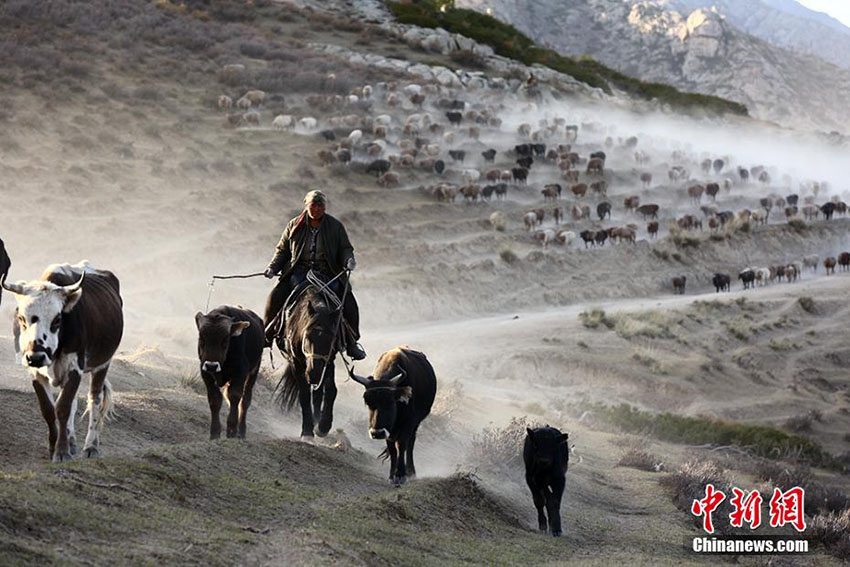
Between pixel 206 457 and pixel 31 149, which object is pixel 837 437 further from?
pixel 31 149

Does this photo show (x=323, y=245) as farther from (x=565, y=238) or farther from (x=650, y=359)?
(x=565, y=238)

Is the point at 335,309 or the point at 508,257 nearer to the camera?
the point at 335,309

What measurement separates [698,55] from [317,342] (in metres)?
101

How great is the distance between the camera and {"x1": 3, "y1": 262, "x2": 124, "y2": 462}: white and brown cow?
9133 millimetres

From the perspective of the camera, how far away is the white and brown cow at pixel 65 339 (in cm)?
913

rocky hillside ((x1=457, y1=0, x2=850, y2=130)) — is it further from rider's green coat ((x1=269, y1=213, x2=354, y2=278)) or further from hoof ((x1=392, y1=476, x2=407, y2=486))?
hoof ((x1=392, y1=476, x2=407, y2=486))

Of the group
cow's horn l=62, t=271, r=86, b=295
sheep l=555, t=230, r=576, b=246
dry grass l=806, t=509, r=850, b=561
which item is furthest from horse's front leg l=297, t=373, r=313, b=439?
sheep l=555, t=230, r=576, b=246

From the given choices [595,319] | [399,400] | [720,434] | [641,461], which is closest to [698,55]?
[595,319]

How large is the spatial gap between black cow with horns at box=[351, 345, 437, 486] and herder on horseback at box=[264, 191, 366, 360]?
3.04 feet

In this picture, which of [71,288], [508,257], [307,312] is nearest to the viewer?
[71,288]

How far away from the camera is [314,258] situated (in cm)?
1344

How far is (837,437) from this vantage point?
25109 mm

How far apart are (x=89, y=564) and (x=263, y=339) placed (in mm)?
6300

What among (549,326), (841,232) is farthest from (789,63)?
(549,326)
